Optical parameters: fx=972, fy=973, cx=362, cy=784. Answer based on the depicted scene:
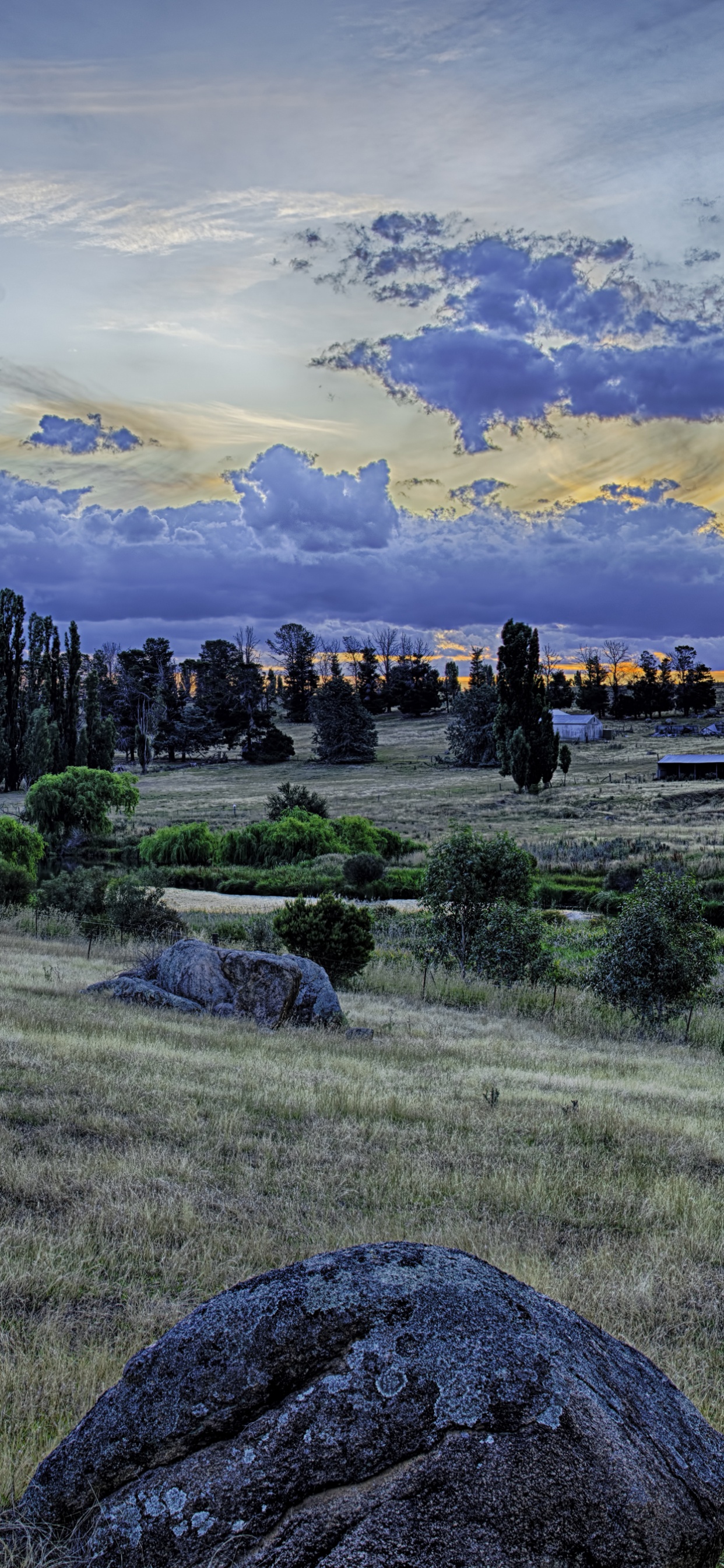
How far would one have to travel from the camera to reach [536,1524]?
7.67 ft

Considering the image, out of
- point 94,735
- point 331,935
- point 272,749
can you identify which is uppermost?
point 94,735

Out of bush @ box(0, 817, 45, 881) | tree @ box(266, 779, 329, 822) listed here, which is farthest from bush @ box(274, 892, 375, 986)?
tree @ box(266, 779, 329, 822)

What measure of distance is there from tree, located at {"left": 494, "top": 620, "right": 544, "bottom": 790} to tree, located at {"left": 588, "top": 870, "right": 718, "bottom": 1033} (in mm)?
63302

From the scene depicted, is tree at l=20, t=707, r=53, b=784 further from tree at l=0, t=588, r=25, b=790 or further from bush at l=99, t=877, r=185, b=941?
bush at l=99, t=877, r=185, b=941

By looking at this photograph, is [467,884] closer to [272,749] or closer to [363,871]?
[363,871]

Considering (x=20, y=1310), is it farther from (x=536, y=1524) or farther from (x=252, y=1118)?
(x=252, y=1118)

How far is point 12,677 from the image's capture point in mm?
82000

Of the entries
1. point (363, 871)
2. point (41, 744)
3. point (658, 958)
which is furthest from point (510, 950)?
point (41, 744)

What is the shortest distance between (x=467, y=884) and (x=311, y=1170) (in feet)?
60.1

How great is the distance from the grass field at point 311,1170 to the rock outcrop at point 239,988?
89 cm

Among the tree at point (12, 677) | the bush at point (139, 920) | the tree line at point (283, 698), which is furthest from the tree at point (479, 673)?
the bush at point (139, 920)

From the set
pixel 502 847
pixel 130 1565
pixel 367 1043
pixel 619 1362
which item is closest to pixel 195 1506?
pixel 130 1565

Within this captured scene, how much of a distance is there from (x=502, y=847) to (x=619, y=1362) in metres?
24.4

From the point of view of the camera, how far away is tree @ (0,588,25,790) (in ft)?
270
